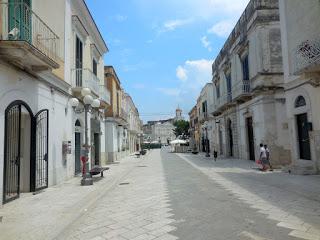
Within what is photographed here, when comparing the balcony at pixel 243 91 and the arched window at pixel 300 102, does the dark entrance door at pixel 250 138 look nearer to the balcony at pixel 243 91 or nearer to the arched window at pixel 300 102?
the balcony at pixel 243 91

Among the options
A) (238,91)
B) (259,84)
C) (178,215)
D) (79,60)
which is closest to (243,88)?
(238,91)

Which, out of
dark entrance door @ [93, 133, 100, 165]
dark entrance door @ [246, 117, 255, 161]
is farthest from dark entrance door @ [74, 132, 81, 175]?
dark entrance door @ [246, 117, 255, 161]

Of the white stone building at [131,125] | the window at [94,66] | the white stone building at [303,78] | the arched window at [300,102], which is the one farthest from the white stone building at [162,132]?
the arched window at [300,102]

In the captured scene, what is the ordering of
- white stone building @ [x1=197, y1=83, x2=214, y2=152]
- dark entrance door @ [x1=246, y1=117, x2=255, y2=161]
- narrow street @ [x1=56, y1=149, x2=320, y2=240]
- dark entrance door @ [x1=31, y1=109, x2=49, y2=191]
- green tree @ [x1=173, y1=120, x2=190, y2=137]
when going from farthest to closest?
green tree @ [x1=173, y1=120, x2=190, y2=137] < white stone building @ [x1=197, y1=83, x2=214, y2=152] < dark entrance door @ [x1=246, y1=117, x2=255, y2=161] < dark entrance door @ [x1=31, y1=109, x2=49, y2=191] < narrow street @ [x1=56, y1=149, x2=320, y2=240]

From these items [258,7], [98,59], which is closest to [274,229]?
[258,7]

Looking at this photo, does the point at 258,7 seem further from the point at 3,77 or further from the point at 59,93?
the point at 3,77

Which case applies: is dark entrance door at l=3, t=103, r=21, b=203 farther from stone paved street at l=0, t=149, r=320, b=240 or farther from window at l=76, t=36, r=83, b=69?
window at l=76, t=36, r=83, b=69

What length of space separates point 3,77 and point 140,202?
4751 mm

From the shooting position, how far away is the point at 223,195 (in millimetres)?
9344

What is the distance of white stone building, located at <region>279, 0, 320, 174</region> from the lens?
1288 cm

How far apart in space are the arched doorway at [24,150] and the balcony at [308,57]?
9.69 meters

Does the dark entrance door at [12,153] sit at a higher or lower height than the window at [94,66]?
lower

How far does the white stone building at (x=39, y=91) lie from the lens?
857 cm

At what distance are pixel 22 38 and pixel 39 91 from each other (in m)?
2.25
